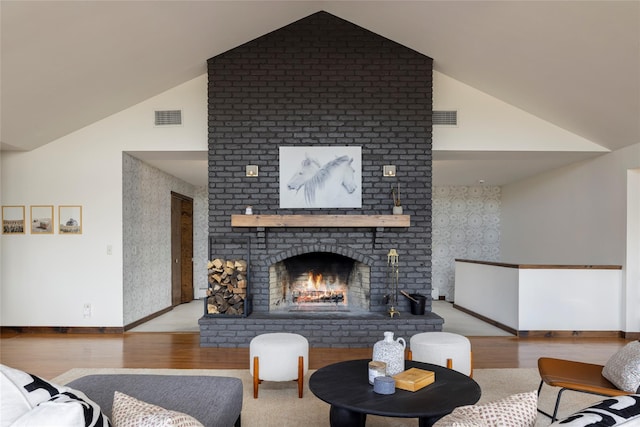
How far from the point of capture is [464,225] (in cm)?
942

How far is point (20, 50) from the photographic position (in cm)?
361

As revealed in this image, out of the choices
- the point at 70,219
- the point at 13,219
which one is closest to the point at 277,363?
the point at 70,219

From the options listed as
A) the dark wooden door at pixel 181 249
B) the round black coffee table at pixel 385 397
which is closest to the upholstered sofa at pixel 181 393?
the round black coffee table at pixel 385 397

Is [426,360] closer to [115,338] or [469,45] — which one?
[469,45]

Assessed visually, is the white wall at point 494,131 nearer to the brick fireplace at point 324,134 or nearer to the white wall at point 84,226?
the brick fireplace at point 324,134

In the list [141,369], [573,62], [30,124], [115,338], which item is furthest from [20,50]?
[573,62]

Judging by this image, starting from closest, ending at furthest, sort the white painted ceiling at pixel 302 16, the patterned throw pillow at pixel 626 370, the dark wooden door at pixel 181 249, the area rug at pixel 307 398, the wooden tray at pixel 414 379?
the wooden tray at pixel 414 379
the patterned throw pillow at pixel 626 370
the area rug at pixel 307 398
the white painted ceiling at pixel 302 16
the dark wooden door at pixel 181 249

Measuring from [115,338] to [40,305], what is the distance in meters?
1.18

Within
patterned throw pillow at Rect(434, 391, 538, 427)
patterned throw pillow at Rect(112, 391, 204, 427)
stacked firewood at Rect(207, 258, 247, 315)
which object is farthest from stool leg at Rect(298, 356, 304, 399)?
patterned throw pillow at Rect(434, 391, 538, 427)

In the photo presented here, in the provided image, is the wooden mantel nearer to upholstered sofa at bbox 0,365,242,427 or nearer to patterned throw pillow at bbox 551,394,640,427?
upholstered sofa at bbox 0,365,242,427

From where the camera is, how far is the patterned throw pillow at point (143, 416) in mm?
1283

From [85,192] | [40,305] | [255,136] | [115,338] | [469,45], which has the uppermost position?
[469,45]

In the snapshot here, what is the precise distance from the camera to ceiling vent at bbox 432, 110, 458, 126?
5.55 meters

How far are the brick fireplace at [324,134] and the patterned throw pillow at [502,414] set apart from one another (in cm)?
381
